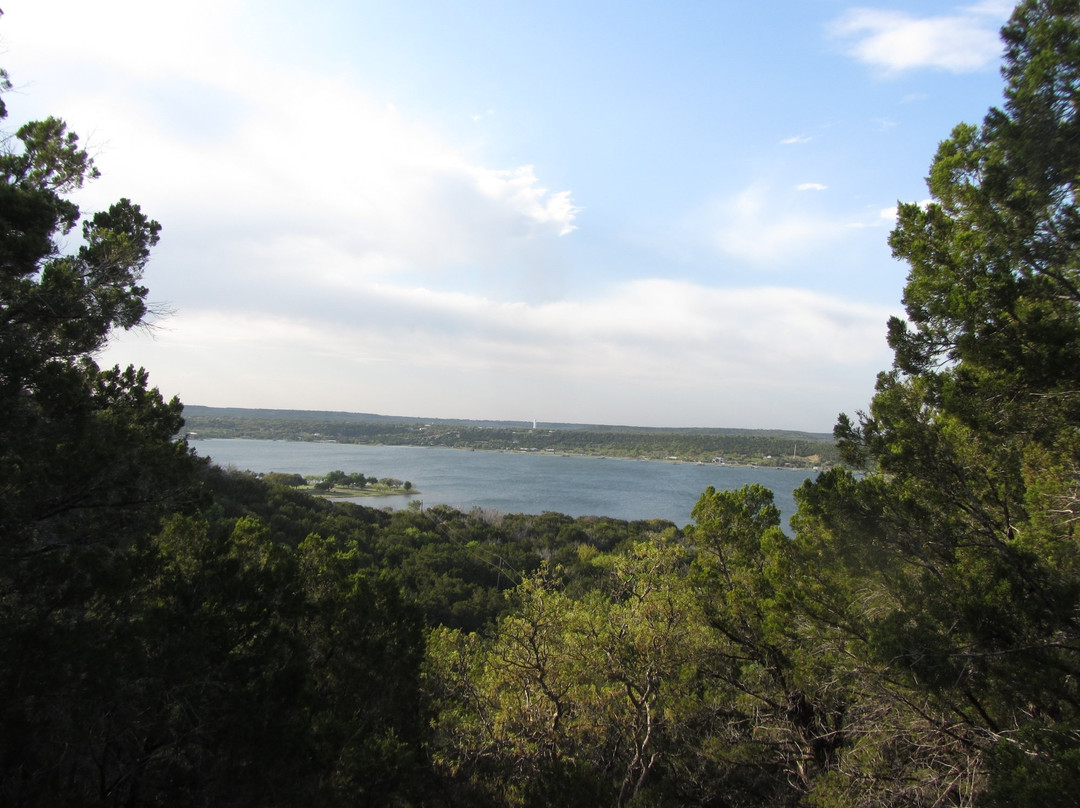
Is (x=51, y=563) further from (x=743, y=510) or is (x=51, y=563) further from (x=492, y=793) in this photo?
(x=743, y=510)

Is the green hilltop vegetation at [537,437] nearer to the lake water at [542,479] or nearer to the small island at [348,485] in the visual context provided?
the lake water at [542,479]

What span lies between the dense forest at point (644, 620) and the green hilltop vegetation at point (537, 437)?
7571cm

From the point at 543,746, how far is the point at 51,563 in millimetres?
5473

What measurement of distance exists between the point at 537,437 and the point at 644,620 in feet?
421

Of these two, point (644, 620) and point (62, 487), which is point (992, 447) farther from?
point (62, 487)

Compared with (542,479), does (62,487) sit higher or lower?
higher

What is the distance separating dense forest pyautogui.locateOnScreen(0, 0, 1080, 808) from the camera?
3.76 m

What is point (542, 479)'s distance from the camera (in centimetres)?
7438

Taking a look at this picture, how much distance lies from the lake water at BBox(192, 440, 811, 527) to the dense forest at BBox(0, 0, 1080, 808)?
2858 cm

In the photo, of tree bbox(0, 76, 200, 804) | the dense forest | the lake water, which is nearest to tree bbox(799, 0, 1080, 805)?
the dense forest

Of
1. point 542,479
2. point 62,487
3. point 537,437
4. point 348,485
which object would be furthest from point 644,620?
point 537,437

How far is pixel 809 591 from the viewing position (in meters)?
5.52

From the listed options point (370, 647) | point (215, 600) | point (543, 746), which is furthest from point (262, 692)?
point (543, 746)

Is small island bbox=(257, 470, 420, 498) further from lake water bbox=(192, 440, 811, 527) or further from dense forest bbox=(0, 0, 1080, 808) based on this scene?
dense forest bbox=(0, 0, 1080, 808)
